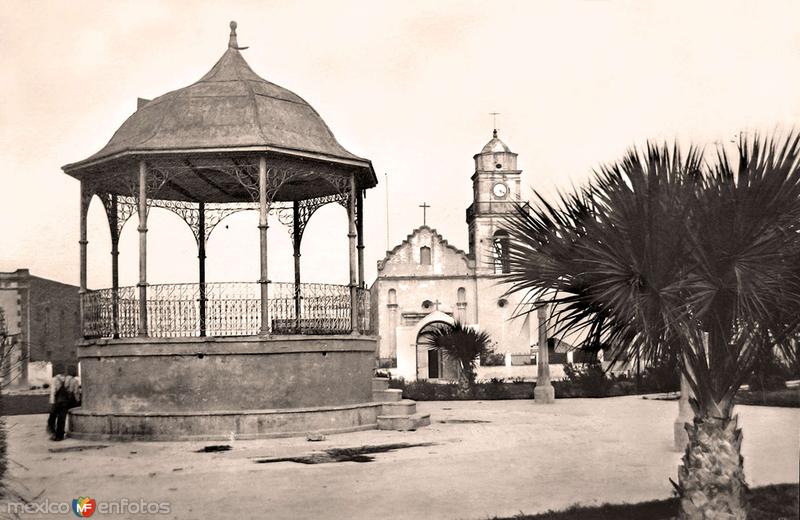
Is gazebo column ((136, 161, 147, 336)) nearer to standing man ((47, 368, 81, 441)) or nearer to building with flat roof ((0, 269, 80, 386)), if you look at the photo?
standing man ((47, 368, 81, 441))

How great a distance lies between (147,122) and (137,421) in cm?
560

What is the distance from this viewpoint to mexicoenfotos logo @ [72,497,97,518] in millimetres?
8766

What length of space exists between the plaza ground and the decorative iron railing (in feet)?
7.57

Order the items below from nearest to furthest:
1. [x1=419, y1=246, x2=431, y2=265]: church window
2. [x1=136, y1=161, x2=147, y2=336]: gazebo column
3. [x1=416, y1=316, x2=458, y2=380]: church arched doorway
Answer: [x1=136, y1=161, x2=147, y2=336]: gazebo column, [x1=416, y1=316, x2=458, y2=380]: church arched doorway, [x1=419, y1=246, x2=431, y2=265]: church window

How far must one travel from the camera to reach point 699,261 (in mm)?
7004

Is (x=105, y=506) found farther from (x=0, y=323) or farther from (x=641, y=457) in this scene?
(x=641, y=457)

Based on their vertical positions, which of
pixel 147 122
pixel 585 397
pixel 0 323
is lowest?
pixel 585 397

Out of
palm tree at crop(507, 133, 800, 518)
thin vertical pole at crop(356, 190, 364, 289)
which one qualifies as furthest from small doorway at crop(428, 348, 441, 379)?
palm tree at crop(507, 133, 800, 518)

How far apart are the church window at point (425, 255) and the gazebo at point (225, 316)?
1508 inches

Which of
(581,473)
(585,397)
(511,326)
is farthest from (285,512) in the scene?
(511,326)

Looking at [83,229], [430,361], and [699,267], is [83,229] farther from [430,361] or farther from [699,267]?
[430,361]

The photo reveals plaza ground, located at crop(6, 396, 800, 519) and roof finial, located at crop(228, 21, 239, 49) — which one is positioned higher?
roof finial, located at crop(228, 21, 239, 49)

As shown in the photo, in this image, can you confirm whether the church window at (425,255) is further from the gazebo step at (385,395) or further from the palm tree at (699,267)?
the palm tree at (699,267)

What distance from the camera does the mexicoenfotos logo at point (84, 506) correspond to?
877cm
